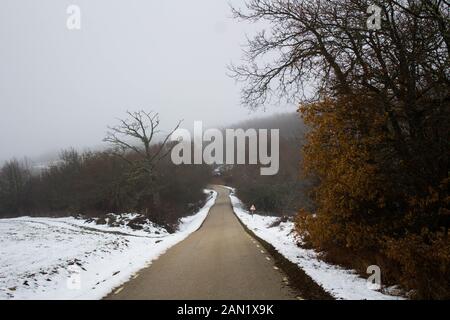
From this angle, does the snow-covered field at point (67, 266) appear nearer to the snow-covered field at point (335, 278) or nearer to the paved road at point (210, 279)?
the paved road at point (210, 279)

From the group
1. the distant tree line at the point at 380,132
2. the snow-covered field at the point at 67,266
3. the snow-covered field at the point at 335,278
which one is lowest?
A: the snow-covered field at the point at 67,266

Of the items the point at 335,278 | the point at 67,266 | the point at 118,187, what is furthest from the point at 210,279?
the point at 118,187

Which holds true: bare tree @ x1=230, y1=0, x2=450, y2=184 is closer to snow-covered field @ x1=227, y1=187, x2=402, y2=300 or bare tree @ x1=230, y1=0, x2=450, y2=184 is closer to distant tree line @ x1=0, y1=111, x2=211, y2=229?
snow-covered field @ x1=227, y1=187, x2=402, y2=300

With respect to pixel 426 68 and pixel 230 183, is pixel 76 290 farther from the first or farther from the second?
pixel 230 183

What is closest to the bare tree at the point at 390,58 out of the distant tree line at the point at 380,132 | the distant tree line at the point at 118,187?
the distant tree line at the point at 380,132

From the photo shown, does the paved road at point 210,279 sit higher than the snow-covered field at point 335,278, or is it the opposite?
the snow-covered field at point 335,278

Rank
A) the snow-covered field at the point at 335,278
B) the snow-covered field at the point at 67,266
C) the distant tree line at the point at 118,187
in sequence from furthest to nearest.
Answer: the distant tree line at the point at 118,187, the snow-covered field at the point at 67,266, the snow-covered field at the point at 335,278

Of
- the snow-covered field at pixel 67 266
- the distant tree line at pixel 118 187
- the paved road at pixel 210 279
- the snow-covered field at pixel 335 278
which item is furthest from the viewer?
the distant tree line at pixel 118 187

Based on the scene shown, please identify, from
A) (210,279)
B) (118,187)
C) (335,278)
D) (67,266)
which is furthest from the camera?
(118,187)

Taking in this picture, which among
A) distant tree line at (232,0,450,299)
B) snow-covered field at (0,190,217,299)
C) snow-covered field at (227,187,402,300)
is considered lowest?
snow-covered field at (0,190,217,299)

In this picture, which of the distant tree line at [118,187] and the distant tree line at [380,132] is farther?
the distant tree line at [118,187]

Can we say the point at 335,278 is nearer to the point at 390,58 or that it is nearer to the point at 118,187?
the point at 390,58

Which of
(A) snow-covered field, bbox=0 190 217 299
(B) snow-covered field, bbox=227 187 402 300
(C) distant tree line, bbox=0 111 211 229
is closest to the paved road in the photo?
(A) snow-covered field, bbox=0 190 217 299
